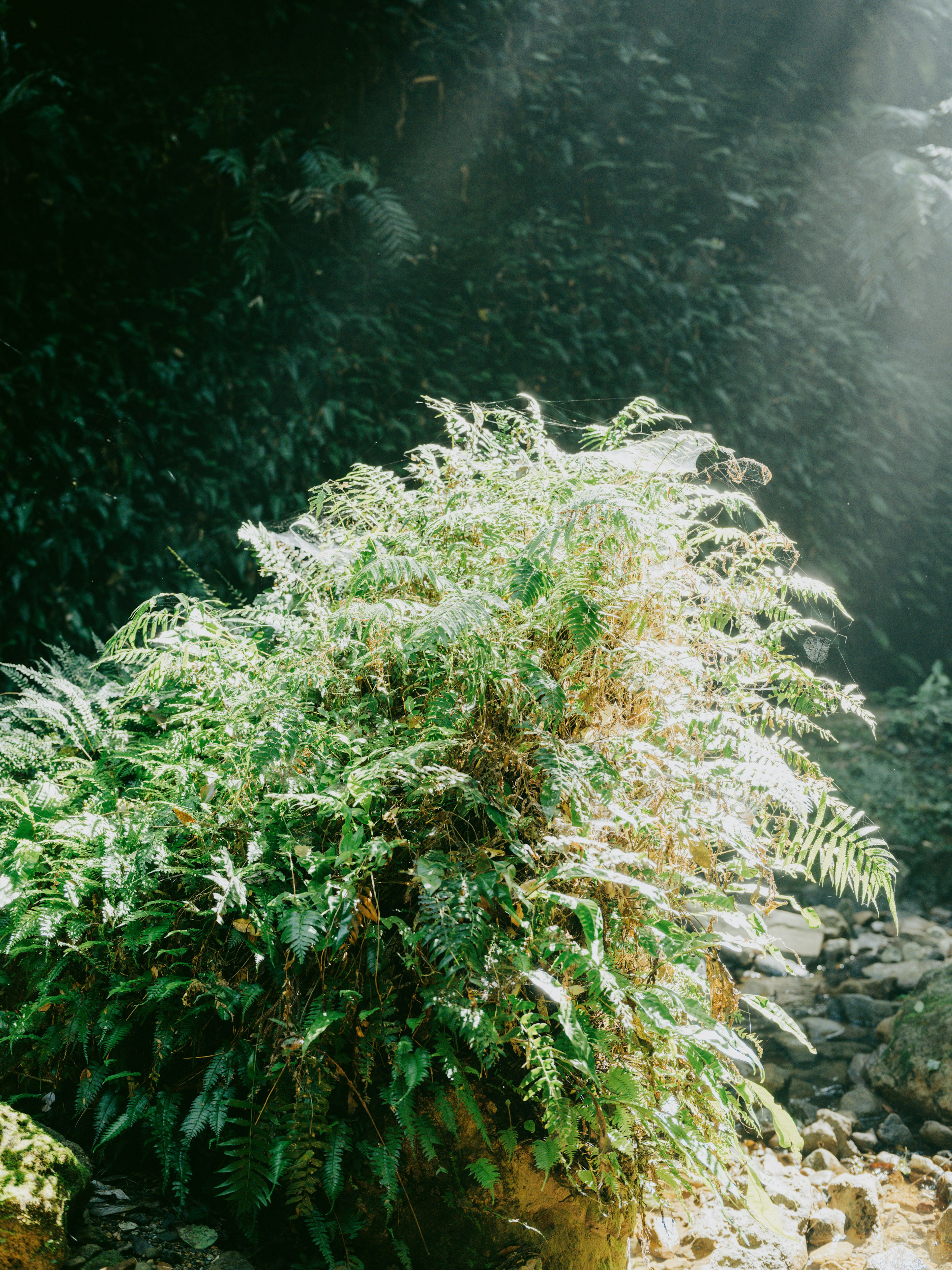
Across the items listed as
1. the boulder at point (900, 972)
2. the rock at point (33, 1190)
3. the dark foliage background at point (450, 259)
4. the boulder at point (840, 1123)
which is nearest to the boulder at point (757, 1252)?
the boulder at point (840, 1123)

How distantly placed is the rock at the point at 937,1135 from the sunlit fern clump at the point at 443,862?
1.12 m

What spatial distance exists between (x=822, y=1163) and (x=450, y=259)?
14.3ft

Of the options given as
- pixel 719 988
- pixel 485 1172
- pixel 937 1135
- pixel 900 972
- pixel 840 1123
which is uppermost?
pixel 719 988

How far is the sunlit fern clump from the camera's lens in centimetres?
152

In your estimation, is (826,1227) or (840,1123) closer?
(826,1227)

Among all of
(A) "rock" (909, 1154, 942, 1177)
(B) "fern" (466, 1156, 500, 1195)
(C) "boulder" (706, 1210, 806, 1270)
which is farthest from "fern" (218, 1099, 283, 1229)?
(A) "rock" (909, 1154, 942, 1177)

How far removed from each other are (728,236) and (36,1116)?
246 inches

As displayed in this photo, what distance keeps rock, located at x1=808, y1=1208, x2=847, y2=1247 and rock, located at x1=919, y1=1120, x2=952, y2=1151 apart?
65 cm

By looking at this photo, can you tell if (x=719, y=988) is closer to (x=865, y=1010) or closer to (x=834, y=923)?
(x=865, y=1010)

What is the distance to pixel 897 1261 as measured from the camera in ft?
6.40

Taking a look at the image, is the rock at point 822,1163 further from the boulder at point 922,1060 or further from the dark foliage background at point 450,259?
the dark foliage background at point 450,259

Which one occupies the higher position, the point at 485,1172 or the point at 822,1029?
the point at 485,1172

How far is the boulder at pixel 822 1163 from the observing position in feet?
8.00

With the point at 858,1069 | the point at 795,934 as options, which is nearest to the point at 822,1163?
the point at 858,1069
